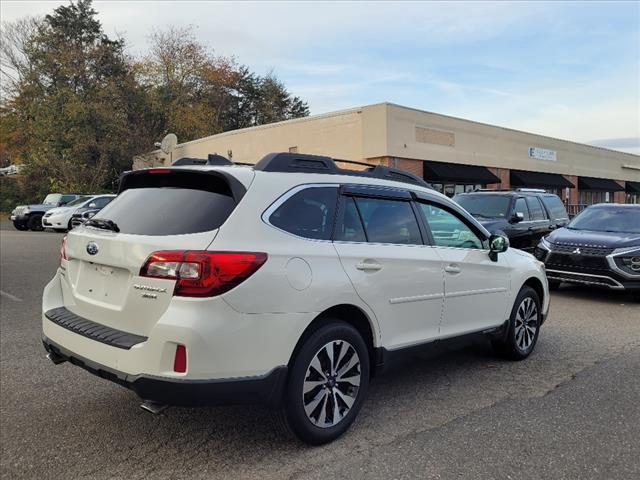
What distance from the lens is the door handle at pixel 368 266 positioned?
3.71 metres

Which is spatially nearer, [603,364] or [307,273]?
[307,273]

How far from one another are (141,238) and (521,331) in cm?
391

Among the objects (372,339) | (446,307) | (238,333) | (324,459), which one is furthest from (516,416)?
(238,333)

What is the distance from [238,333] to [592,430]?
2583 mm

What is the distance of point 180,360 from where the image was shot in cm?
298

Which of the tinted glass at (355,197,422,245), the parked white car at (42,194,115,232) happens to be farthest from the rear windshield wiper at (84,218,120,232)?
the parked white car at (42,194,115,232)

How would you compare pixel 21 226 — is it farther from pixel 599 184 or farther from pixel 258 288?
pixel 599 184

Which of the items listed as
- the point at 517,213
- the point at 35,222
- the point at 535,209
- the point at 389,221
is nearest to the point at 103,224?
the point at 389,221

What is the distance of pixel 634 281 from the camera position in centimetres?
849

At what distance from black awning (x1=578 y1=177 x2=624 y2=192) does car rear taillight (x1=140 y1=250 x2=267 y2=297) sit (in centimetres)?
4078

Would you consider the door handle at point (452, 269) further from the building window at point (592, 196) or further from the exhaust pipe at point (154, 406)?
the building window at point (592, 196)

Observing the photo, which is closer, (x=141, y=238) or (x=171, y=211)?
(x=141, y=238)

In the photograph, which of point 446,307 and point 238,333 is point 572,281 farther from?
point 238,333

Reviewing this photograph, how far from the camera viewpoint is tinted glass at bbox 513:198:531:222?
11970 millimetres
